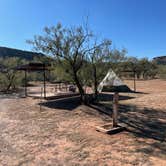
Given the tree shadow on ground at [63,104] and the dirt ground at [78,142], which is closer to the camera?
the dirt ground at [78,142]

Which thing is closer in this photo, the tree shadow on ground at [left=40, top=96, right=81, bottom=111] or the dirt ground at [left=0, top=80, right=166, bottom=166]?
the dirt ground at [left=0, top=80, right=166, bottom=166]

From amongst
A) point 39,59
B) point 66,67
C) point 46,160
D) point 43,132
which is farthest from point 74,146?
point 39,59

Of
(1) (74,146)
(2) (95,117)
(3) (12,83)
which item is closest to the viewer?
(1) (74,146)

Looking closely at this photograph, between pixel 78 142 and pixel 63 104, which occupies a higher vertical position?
pixel 63 104

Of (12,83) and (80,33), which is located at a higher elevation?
(80,33)

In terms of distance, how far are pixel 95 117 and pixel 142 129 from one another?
212 centimetres

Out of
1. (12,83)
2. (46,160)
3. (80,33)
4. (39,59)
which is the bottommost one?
(46,160)

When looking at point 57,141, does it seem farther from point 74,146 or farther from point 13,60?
point 13,60

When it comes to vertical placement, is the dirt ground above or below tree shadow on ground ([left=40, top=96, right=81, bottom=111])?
below

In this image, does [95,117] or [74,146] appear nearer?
[74,146]

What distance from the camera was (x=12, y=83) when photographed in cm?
2002

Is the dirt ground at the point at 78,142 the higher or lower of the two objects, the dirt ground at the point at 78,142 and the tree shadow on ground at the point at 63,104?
the lower

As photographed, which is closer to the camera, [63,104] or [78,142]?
[78,142]

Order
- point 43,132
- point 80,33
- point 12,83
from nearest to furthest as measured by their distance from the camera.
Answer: point 43,132
point 80,33
point 12,83
